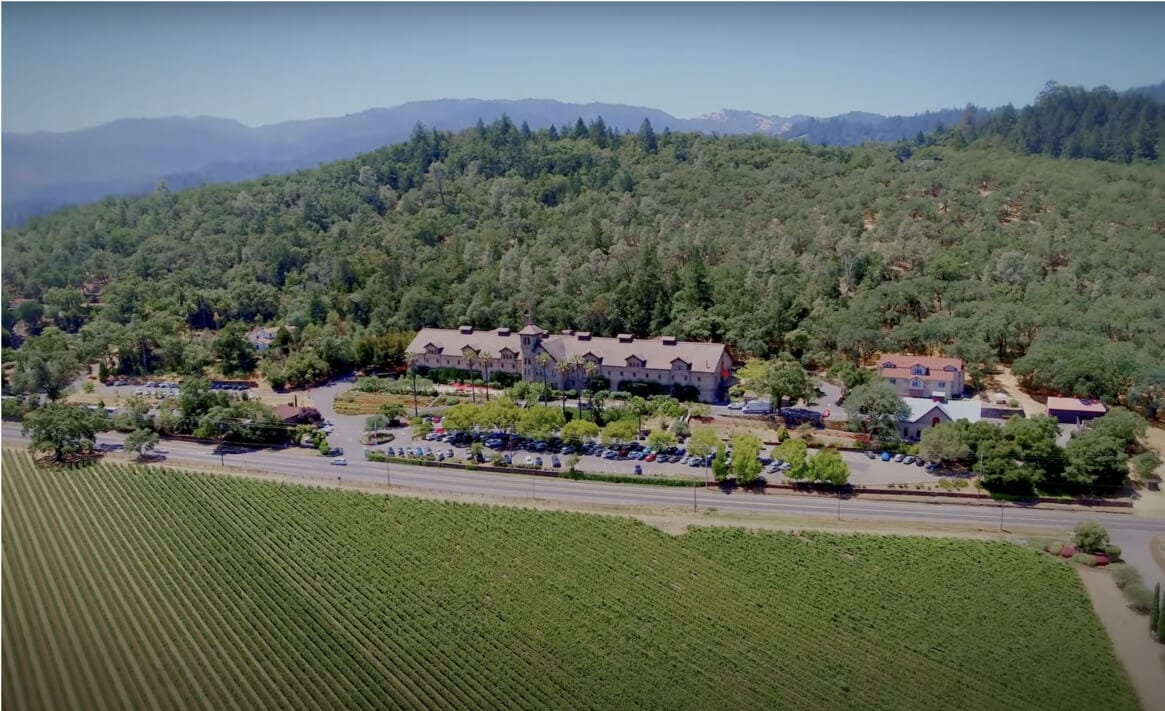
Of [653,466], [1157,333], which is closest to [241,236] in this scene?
[653,466]

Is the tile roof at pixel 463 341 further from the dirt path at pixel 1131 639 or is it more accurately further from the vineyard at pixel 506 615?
the dirt path at pixel 1131 639

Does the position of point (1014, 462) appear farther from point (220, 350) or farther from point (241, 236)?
point (241, 236)

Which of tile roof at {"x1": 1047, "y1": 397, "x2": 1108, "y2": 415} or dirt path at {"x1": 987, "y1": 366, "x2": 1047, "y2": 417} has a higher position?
tile roof at {"x1": 1047, "y1": 397, "x2": 1108, "y2": 415}

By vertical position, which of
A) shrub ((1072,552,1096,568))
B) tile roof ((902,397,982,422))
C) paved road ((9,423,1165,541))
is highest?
tile roof ((902,397,982,422))

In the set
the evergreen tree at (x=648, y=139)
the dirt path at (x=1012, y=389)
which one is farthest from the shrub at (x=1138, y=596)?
the evergreen tree at (x=648, y=139)

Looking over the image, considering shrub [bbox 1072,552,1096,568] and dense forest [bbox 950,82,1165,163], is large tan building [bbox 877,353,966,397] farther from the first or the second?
dense forest [bbox 950,82,1165,163]

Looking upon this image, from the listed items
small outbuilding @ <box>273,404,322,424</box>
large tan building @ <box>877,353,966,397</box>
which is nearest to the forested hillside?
large tan building @ <box>877,353,966,397</box>
